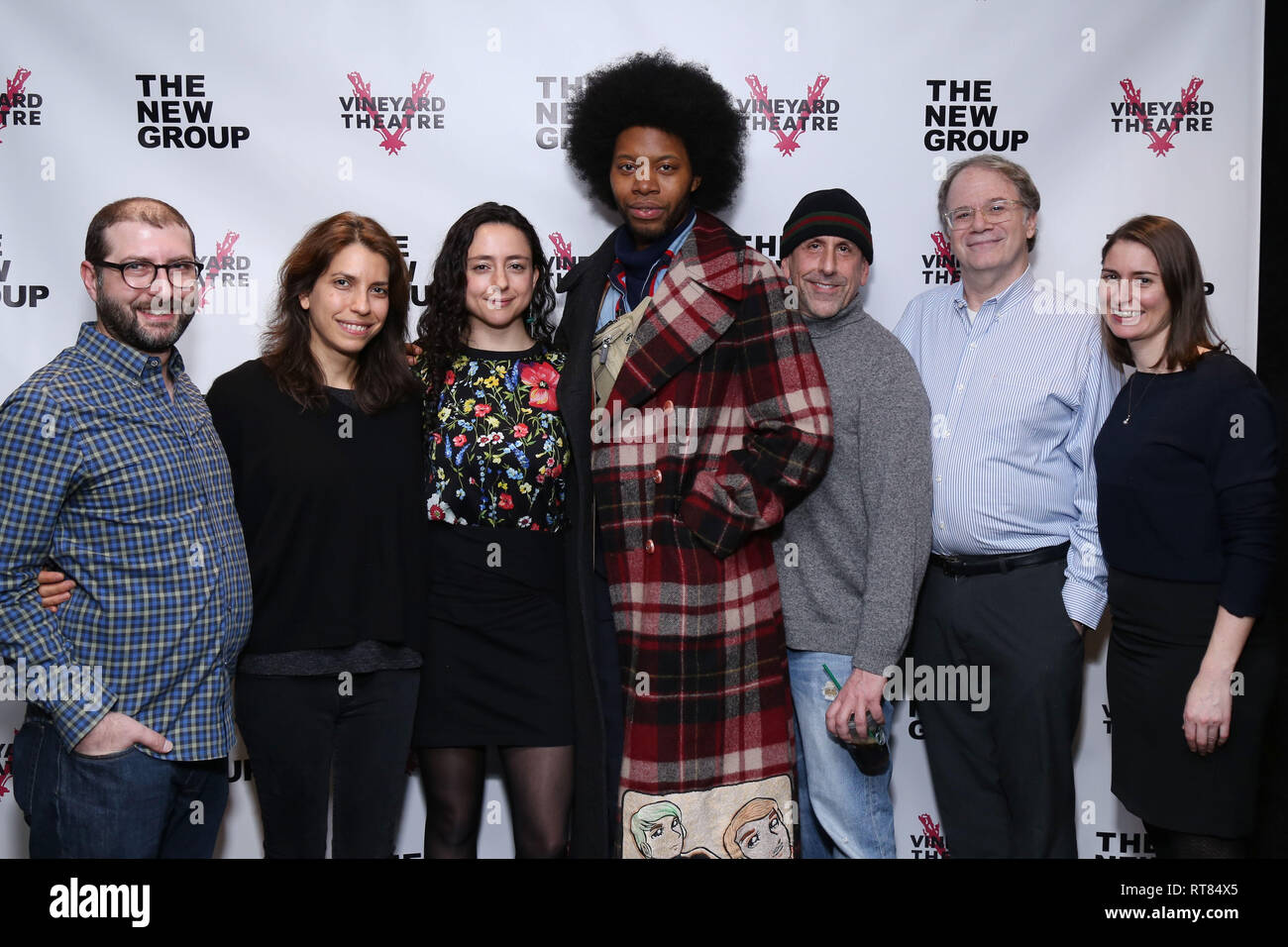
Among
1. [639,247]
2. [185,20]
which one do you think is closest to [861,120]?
[639,247]

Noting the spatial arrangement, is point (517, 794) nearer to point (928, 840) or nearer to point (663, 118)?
point (928, 840)

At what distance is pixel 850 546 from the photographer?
82.5 inches

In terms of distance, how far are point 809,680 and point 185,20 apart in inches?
92.2

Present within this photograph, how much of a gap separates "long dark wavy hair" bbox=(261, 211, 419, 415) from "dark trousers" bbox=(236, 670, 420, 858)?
0.58 metres

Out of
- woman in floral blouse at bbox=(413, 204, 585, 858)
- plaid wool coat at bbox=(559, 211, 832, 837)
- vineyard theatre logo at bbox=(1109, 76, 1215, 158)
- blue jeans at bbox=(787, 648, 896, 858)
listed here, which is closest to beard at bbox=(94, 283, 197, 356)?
woman in floral blouse at bbox=(413, 204, 585, 858)

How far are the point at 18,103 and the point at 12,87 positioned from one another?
0.15 ft

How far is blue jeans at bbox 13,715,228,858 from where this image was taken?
167cm

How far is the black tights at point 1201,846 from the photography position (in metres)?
1.95

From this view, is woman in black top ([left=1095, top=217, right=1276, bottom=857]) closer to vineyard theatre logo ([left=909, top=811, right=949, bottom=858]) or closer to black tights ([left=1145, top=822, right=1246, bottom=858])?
black tights ([left=1145, top=822, right=1246, bottom=858])

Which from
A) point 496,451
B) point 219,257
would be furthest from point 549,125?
point 496,451

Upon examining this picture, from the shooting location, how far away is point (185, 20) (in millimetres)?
2545

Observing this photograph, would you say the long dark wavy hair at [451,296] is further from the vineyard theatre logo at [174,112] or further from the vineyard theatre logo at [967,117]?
the vineyard theatre logo at [967,117]

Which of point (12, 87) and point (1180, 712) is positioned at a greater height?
point (12, 87)
